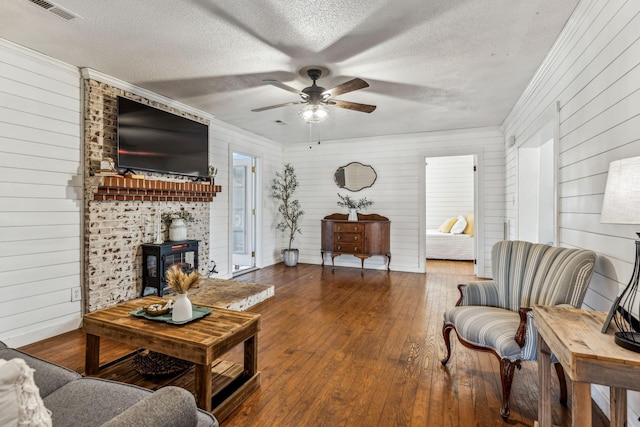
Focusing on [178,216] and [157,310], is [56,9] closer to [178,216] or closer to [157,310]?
[157,310]

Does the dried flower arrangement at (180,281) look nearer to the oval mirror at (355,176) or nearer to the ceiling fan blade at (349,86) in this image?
the ceiling fan blade at (349,86)

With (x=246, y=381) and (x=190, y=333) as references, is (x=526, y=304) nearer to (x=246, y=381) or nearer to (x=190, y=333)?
(x=246, y=381)

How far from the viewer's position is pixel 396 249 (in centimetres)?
595

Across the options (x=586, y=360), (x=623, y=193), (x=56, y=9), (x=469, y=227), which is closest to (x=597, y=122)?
(x=623, y=193)

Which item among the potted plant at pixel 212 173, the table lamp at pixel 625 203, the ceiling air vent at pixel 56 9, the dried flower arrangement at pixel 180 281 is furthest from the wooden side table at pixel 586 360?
the potted plant at pixel 212 173

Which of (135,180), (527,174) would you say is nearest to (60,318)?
(135,180)

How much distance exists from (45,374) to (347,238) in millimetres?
4705

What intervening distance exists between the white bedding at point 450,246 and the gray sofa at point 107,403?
6.73 meters

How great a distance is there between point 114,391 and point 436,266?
6.10m

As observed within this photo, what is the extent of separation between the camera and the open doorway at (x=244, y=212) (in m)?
6.09

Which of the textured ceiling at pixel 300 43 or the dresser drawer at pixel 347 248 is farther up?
the textured ceiling at pixel 300 43

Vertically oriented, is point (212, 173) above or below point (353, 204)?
above

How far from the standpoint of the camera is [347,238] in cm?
578

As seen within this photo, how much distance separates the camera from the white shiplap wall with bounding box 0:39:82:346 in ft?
8.80
